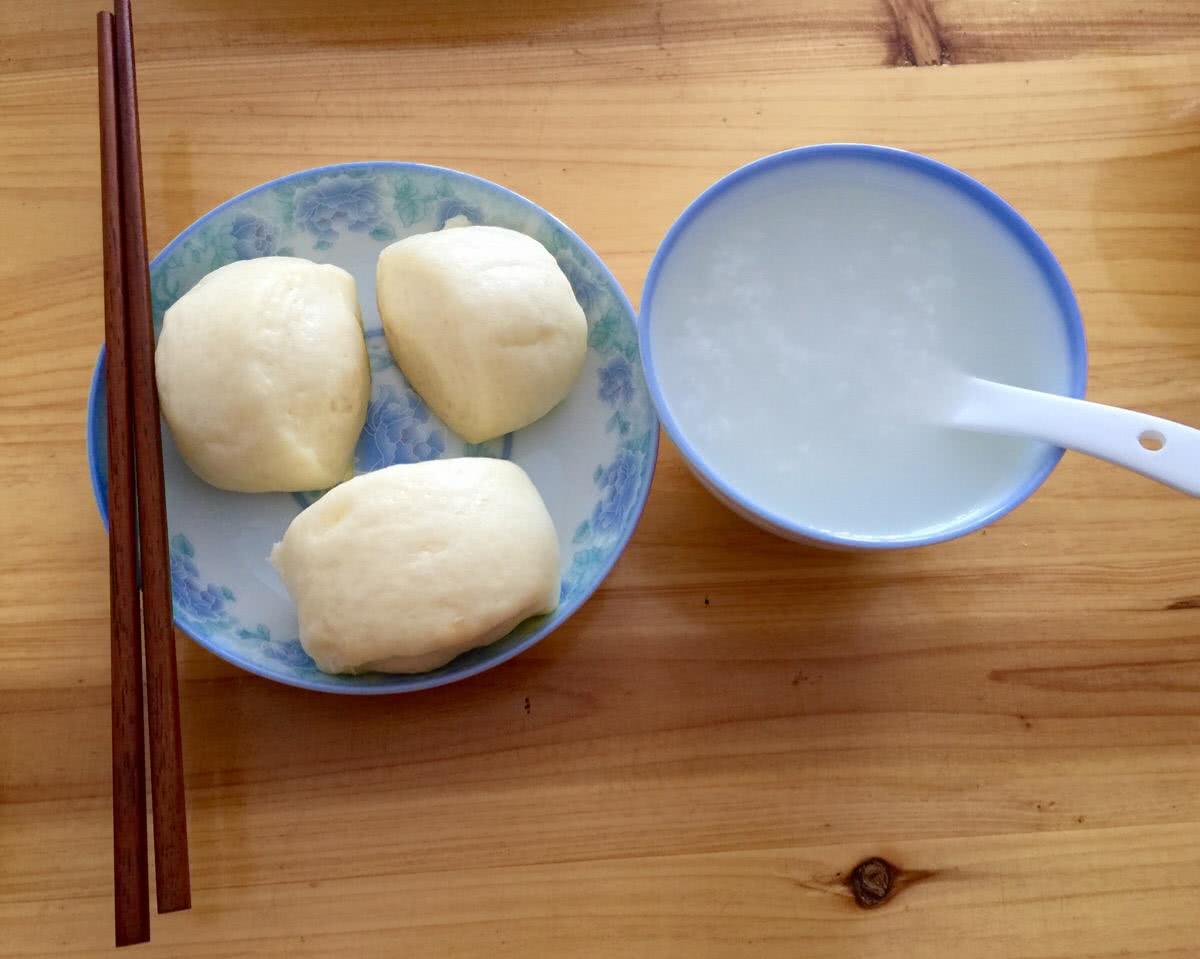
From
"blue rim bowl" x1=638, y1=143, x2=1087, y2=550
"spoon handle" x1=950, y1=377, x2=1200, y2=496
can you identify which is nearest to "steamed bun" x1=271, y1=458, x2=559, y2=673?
"blue rim bowl" x1=638, y1=143, x2=1087, y2=550

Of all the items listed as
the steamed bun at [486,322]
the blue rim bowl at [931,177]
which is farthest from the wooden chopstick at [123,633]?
the blue rim bowl at [931,177]

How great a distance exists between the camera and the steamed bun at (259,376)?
78cm

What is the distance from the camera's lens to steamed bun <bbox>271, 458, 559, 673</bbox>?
742 mm

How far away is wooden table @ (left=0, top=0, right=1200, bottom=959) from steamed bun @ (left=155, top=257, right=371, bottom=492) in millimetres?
151

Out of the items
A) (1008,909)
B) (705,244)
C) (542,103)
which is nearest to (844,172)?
(705,244)

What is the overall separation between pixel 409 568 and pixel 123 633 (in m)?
0.21

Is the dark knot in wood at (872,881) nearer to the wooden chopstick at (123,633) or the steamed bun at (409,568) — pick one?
the steamed bun at (409,568)

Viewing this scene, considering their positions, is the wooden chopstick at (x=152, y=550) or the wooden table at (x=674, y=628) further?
the wooden table at (x=674, y=628)

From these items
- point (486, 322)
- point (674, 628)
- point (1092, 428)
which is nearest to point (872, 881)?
point (674, 628)

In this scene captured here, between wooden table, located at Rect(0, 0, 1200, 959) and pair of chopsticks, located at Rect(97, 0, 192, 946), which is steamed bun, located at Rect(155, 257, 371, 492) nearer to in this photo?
pair of chopsticks, located at Rect(97, 0, 192, 946)

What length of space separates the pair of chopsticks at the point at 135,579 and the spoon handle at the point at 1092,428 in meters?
0.62

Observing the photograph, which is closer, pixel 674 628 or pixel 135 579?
pixel 135 579

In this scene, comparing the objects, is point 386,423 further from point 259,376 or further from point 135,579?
point 135,579

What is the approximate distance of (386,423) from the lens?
2.88ft
